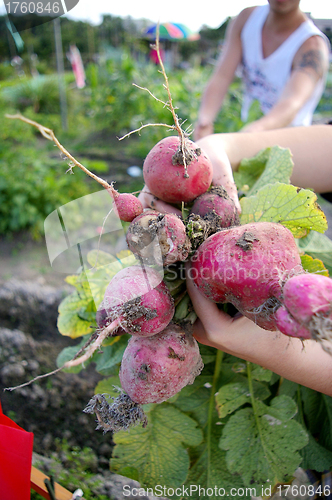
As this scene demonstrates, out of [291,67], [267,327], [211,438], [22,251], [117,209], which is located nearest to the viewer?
[267,327]

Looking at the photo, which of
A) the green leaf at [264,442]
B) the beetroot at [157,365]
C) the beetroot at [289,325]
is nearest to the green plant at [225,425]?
the green leaf at [264,442]

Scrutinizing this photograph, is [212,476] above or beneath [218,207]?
beneath

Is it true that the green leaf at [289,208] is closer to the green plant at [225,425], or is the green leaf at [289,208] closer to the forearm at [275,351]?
the green plant at [225,425]

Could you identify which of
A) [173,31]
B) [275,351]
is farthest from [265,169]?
[173,31]

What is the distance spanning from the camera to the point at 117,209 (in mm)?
882

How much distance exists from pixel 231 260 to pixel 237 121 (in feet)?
12.5

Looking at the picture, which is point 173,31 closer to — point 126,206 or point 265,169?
point 265,169

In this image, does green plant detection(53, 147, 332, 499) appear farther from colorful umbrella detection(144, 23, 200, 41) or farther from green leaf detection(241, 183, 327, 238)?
colorful umbrella detection(144, 23, 200, 41)

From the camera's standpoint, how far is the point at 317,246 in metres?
1.15

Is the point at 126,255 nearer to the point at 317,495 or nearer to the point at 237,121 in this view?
the point at 317,495

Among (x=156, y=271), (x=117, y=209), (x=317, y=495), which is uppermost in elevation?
(x=117, y=209)

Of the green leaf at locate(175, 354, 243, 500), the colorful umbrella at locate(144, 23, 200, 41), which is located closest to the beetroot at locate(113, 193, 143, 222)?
the green leaf at locate(175, 354, 243, 500)

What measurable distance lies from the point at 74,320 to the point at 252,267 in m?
0.85

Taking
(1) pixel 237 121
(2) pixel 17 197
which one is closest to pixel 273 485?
(2) pixel 17 197
